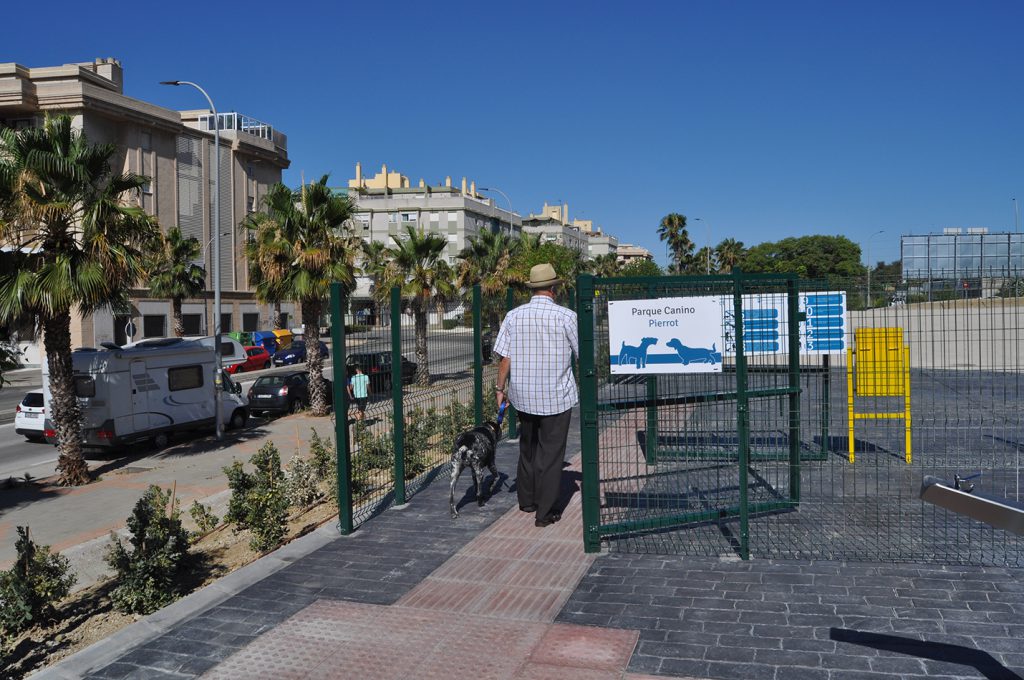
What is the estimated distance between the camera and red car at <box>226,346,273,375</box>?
37.6 metres

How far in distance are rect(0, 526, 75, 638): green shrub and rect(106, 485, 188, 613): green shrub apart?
42cm

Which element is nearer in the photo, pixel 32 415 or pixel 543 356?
pixel 543 356

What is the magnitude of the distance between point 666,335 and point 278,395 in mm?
19184

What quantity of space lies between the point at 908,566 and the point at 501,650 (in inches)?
123

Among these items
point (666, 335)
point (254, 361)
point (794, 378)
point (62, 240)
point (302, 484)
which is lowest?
point (302, 484)

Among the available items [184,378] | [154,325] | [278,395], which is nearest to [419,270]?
[278,395]

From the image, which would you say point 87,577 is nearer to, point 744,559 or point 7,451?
point 744,559

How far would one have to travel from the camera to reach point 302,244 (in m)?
21.4

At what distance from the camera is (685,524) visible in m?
6.89

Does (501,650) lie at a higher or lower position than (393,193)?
lower

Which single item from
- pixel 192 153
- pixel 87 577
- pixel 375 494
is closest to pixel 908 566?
pixel 375 494

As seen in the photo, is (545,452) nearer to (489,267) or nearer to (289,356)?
(489,267)

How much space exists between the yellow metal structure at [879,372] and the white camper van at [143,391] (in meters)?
14.5

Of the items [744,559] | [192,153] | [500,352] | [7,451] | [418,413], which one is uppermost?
[192,153]
